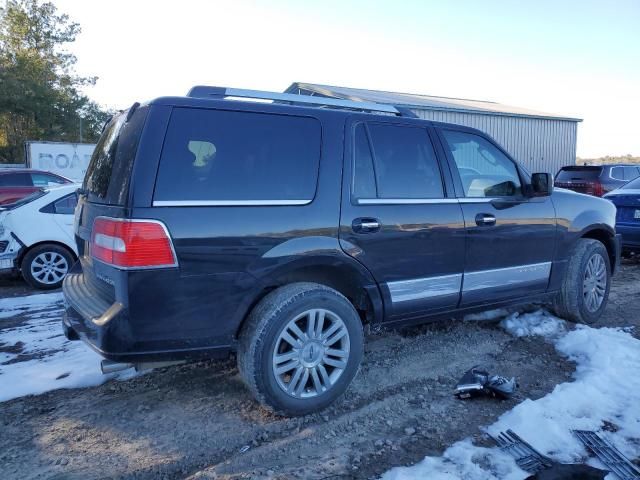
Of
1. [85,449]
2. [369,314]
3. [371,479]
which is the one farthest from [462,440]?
[85,449]

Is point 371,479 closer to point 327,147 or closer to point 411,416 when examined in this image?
point 411,416

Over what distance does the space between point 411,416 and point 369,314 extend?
737 mm

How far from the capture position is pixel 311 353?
3223 millimetres

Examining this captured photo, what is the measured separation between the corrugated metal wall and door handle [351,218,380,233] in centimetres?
1808

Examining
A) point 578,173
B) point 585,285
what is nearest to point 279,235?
point 585,285

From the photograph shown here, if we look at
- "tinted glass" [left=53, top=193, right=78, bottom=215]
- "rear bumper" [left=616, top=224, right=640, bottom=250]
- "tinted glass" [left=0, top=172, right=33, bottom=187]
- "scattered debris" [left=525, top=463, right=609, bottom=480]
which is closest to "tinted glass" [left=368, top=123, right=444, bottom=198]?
"scattered debris" [left=525, top=463, right=609, bottom=480]

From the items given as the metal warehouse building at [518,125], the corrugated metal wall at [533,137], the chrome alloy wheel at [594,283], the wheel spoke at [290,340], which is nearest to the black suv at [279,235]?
the wheel spoke at [290,340]

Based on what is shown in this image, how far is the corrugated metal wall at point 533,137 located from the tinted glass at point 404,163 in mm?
17400

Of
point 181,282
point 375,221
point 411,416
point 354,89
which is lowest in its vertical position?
point 411,416

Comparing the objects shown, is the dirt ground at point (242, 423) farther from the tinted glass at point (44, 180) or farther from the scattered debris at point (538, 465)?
the tinted glass at point (44, 180)

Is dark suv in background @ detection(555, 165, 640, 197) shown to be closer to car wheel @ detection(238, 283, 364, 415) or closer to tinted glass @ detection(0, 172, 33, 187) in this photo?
car wheel @ detection(238, 283, 364, 415)

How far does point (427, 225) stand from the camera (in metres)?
3.72

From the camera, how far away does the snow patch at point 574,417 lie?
2.66m

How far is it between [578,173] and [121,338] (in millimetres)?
13618
